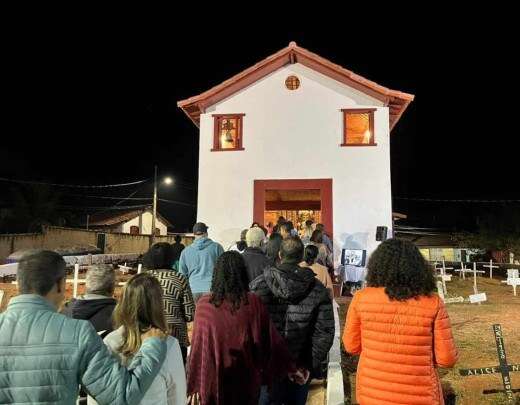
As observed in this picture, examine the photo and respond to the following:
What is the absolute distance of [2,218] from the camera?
125 feet

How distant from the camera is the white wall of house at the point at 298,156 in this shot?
1435 centimetres

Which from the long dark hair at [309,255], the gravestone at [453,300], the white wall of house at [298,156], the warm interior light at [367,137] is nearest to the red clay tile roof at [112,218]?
the white wall of house at [298,156]

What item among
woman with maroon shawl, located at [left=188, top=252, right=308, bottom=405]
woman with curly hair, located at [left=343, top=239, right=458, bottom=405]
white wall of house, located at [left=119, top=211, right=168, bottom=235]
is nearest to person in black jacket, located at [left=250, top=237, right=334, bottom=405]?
woman with maroon shawl, located at [left=188, top=252, right=308, bottom=405]

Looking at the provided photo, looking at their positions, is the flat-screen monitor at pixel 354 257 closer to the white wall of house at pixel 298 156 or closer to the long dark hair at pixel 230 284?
the white wall of house at pixel 298 156

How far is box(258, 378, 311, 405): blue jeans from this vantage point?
13.0ft

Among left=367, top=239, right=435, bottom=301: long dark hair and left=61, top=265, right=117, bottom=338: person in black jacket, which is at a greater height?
left=367, top=239, right=435, bottom=301: long dark hair

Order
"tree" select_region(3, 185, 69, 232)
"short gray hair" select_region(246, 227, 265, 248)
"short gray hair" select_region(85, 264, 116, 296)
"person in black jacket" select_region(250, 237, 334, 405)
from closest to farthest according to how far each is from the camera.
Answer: "short gray hair" select_region(85, 264, 116, 296), "person in black jacket" select_region(250, 237, 334, 405), "short gray hair" select_region(246, 227, 265, 248), "tree" select_region(3, 185, 69, 232)

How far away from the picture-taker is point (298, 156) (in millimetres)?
14797

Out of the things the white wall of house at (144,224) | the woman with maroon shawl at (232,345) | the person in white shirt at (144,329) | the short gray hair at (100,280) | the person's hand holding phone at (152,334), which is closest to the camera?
the person in white shirt at (144,329)

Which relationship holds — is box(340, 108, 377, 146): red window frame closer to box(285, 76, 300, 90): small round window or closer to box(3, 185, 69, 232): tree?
box(285, 76, 300, 90): small round window

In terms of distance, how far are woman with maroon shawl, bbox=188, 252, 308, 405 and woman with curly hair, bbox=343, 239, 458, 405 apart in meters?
0.77

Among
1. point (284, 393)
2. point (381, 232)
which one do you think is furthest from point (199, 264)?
point (381, 232)

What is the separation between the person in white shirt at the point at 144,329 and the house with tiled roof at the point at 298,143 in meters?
12.0

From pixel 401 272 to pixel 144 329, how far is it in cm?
177
